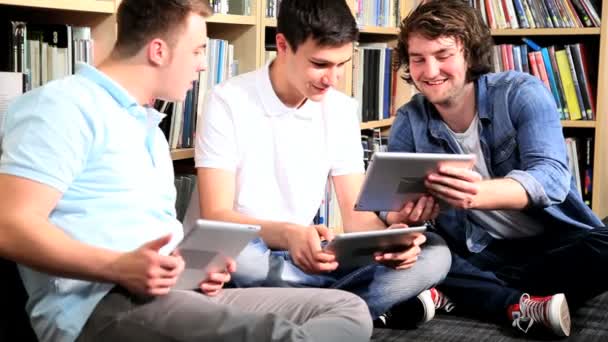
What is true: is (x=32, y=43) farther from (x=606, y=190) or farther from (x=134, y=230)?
(x=606, y=190)

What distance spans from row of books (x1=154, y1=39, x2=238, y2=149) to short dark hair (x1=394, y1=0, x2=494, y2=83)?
0.47 m

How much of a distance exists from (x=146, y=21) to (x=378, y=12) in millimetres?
1707

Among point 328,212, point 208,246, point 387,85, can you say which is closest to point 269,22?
point 328,212

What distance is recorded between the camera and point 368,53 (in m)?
3.05

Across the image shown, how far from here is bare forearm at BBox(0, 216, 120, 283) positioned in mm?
1297

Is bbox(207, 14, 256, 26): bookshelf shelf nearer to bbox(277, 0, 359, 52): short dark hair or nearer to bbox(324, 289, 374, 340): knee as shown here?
bbox(277, 0, 359, 52): short dark hair

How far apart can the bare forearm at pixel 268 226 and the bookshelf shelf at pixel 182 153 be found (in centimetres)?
31

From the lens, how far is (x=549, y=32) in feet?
11.2

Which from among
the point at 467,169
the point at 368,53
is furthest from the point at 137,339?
the point at 368,53

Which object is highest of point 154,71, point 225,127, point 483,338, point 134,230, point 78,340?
point 154,71

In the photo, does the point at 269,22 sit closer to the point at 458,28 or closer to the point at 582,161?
the point at 458,28

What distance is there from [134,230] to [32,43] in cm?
54

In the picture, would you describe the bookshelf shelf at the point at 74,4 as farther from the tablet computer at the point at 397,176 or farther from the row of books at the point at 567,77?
the row of books at the point at 567,77

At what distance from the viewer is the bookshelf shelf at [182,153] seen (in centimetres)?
218
